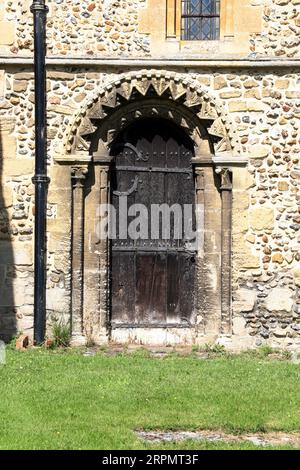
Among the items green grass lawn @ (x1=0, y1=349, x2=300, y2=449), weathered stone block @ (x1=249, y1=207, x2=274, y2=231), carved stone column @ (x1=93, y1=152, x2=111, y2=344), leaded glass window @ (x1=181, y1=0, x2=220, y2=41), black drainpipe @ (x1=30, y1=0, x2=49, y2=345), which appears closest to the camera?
green grass lawn @ (x1=0, y1=349, x2=300, y2=449)

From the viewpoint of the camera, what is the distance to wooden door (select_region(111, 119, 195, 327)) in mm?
12680

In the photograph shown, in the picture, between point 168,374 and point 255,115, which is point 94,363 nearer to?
point 168,374

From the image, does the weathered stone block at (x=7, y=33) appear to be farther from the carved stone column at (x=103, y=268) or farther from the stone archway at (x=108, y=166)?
the carved stone column at (x=103, y=268)

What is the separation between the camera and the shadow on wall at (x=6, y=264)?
40.5 feet

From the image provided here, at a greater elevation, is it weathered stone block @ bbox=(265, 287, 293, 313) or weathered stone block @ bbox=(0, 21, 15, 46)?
weathered stone block @ bbox=(0, 21, 15, 46)

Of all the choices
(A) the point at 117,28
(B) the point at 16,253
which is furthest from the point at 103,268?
(A) the point at 117,28

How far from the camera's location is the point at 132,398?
8852mm

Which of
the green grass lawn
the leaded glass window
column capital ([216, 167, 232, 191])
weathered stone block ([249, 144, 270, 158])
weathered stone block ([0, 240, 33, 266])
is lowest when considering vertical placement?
the green grass lawn

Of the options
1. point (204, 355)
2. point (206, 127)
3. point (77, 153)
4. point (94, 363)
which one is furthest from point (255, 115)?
point (94, 363)

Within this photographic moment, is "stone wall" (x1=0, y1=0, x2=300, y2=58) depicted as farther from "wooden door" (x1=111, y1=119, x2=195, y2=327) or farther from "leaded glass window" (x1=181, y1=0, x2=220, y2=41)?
"wooden door" (x1=111, y1=119, x2=195, y2=327)

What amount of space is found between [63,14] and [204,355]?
491cm

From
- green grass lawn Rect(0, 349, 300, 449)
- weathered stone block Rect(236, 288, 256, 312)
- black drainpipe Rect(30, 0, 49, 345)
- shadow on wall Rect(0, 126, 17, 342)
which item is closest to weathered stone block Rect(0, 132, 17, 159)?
shadow on wall Rect(0, 126, 17, 342)

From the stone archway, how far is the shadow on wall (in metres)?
0.81
